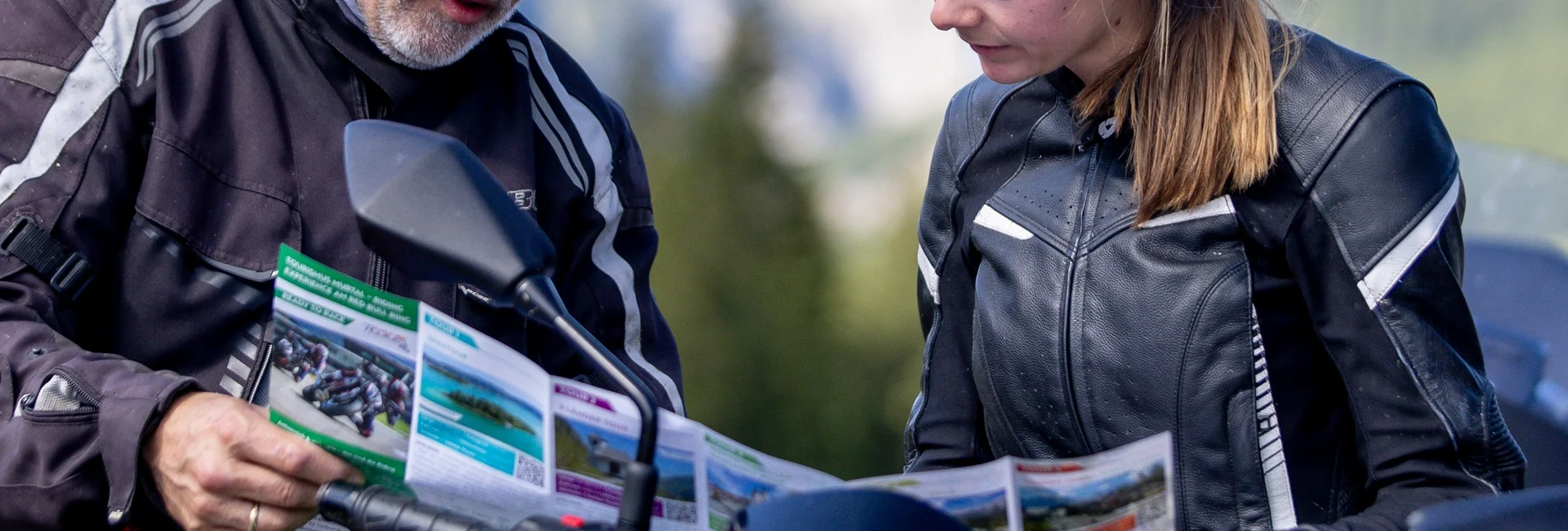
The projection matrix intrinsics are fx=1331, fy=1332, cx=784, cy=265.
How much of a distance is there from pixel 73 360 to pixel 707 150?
7099 millimetres

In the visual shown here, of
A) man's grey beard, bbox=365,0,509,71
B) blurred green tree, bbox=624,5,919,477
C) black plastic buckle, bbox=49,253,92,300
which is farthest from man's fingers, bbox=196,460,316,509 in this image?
blurred green tree, bbox=624,5,919,477

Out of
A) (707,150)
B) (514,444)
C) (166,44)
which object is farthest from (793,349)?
(514,444)

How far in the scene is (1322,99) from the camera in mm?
1257

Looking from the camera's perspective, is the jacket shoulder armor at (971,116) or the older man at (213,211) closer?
the older man at (213,211)

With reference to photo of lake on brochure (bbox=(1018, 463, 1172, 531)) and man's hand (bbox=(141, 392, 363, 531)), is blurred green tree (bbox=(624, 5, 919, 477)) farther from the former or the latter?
photo of lake on brochure (bbox=(1018, 463, 1172, 531))

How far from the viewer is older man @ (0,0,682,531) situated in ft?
3.79

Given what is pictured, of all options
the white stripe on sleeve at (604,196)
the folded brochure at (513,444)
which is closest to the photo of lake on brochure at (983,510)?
the folded brochure at (513,444)

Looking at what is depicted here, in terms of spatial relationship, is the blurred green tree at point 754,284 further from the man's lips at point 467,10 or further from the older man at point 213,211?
the man's lips at point 467,10

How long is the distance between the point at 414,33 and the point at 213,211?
0.32 m

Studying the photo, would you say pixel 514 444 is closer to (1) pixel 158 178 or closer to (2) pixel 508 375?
(2) pixel 508 375

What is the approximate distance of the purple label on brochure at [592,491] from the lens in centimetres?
92

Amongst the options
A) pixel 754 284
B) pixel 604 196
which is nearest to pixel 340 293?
pixel 604 196

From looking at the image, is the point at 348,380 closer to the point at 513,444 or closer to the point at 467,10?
the point at 513,444

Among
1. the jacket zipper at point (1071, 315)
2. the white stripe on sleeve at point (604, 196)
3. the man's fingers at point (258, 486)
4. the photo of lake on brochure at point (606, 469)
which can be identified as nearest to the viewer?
the photo of lake on brochure at point (606, 469)
